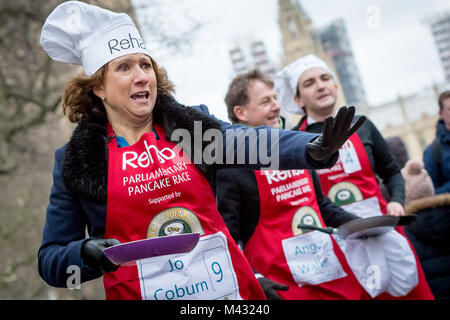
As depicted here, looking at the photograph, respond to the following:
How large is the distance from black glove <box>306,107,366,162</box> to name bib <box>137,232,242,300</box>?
60 centimetres

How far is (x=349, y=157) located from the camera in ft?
12.6

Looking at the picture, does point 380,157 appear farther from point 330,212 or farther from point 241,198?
point 241,198

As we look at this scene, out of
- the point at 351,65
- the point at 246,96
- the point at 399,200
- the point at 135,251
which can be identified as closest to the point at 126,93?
the point at 135,251

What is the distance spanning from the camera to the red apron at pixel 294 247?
3.25 metres

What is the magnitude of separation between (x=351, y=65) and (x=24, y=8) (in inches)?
4151

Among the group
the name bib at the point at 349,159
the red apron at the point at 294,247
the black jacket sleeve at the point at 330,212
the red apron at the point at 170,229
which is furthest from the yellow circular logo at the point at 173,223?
the name bib at the point at 349,159

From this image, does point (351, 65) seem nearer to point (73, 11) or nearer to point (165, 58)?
point (165, 58)

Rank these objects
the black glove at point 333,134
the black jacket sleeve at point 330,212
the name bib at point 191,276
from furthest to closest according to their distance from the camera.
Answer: the black jacket sleeve at point 330,212
the name bib at point 191,276
the black glove at point 333,134

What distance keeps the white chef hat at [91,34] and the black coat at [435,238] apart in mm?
2464

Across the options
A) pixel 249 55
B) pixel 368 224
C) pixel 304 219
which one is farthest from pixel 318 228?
pixel 249 55

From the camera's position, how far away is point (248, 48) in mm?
115250

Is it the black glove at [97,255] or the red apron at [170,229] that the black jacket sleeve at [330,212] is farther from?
the black glove at [97,255]

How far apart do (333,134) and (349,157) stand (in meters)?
2.04

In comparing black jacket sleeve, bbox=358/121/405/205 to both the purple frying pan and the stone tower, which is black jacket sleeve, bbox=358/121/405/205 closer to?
the purple frying pan
